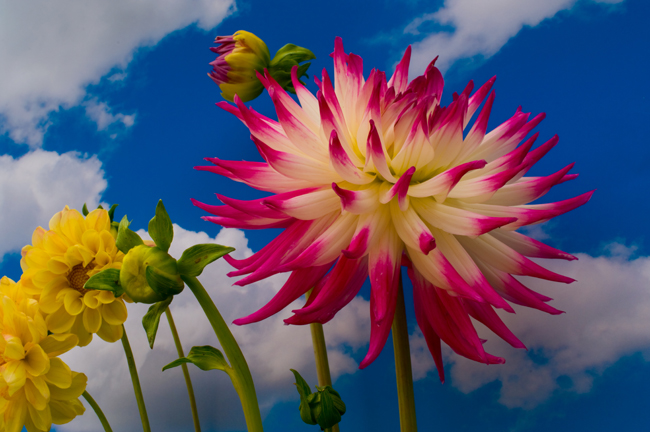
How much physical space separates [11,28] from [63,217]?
72cm

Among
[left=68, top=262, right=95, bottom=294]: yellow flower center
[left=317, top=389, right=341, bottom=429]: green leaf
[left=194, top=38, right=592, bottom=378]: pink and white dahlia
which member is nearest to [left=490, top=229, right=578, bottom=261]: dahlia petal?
[left=194, top=38, right=592, bottom=378]: pink and white dahlia

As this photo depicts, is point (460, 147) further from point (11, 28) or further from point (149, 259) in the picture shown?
point (11, 28)

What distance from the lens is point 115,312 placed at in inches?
20.8

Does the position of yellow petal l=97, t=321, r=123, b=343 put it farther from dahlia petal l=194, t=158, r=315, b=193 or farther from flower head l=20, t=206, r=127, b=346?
dahlia petal l=194, t=158, r=315, b=193

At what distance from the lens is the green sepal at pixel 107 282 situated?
41 cm

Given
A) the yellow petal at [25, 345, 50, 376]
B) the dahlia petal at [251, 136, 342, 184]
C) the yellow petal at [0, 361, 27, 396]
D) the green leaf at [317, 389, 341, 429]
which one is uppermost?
the dahlia petal at [251, 136, 342, 184]

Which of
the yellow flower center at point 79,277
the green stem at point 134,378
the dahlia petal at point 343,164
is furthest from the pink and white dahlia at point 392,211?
the green stem at point 134,378

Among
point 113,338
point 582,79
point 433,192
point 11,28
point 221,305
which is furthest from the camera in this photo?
point 11,28

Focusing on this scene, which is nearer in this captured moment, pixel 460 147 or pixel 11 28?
pixel 460 147

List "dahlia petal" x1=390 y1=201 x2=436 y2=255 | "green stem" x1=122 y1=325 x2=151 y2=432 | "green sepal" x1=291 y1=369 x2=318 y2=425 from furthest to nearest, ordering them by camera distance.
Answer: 1. "green stem" x1=122 y1=325 x2=151 y2=432
2. "green sepal" x1=291 y1=369 x2=318 y2=425
3. "dahlia petal" x1=390 y1=201 x2=436 y2=255

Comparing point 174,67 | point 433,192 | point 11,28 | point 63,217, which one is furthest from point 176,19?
point 433,192

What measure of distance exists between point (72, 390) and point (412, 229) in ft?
1.47

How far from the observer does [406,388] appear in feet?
1.39

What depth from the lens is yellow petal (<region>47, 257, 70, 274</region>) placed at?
517mm
